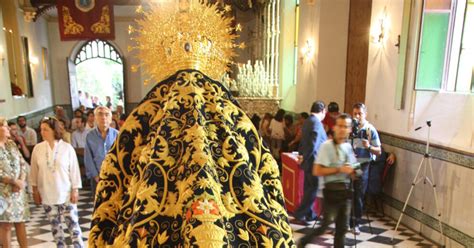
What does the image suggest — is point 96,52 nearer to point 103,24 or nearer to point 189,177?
point 103,24

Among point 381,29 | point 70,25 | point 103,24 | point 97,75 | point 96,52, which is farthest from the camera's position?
point 97,75

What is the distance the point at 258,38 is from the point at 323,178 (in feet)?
32.7

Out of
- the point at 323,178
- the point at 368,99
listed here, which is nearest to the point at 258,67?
the point at 368,99

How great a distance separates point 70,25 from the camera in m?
10.1

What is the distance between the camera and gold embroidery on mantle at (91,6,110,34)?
1030 centimetres

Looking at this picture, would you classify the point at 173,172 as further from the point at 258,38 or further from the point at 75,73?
the point at 75,73

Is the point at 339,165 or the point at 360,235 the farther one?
the point at 360,235

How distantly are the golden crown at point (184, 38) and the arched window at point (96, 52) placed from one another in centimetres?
1679

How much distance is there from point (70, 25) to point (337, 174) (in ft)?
30.6

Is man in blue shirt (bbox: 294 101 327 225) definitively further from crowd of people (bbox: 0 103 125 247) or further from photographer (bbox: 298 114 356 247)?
crowd of people (bbox: 0 103 125 247)

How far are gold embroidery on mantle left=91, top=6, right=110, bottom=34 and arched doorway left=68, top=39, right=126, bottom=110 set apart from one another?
21.1 feet

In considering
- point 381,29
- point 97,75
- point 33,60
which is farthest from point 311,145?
point 97,75

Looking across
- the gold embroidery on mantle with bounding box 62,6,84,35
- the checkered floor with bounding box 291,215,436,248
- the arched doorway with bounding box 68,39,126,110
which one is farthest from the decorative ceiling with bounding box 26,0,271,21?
the checkered floor with bounding box 291,215,436,248

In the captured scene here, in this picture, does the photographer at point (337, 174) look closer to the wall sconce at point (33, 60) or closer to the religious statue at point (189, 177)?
the religious statue at point (189, 177)
